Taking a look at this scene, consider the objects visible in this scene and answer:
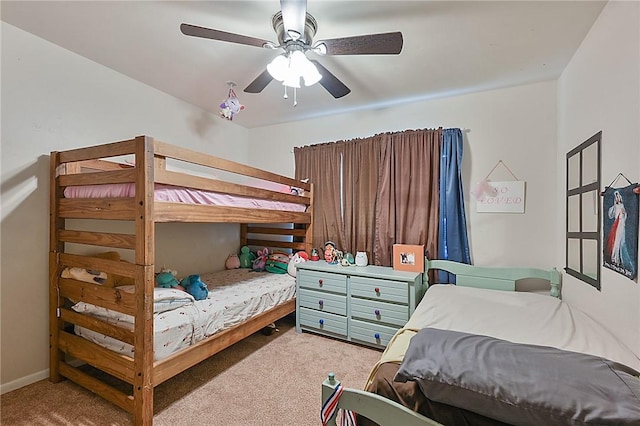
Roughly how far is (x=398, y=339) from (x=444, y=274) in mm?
1508

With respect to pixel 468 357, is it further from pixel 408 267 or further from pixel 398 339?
pixel 408 267

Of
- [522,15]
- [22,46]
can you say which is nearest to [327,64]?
[522,15]

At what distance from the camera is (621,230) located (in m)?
1.45

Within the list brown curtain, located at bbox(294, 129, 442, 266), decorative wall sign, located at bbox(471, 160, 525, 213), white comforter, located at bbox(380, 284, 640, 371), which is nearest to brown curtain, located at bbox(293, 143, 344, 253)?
brown curtain, located at bbox(294, 129, 442, 266)

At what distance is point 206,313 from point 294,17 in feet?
6.34

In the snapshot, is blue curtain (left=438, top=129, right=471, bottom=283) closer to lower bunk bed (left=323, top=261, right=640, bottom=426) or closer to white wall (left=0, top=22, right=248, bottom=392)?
lower bunk bed (left=323, top=261, right=640, bottom=426)

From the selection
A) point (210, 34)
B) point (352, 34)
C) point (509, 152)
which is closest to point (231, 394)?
point (210, 34)

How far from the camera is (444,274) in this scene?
2.78 m

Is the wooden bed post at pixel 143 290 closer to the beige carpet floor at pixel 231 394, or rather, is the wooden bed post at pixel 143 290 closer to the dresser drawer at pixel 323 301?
the beige carpet floor at pixel 231 394

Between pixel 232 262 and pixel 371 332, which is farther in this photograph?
pixel 232 262

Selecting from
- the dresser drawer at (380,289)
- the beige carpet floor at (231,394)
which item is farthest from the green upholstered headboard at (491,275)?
the beige carpet floor at (231,394)

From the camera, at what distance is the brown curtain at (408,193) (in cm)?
282

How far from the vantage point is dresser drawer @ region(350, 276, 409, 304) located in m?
2.47

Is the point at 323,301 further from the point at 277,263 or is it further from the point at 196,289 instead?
the point at 196,289
